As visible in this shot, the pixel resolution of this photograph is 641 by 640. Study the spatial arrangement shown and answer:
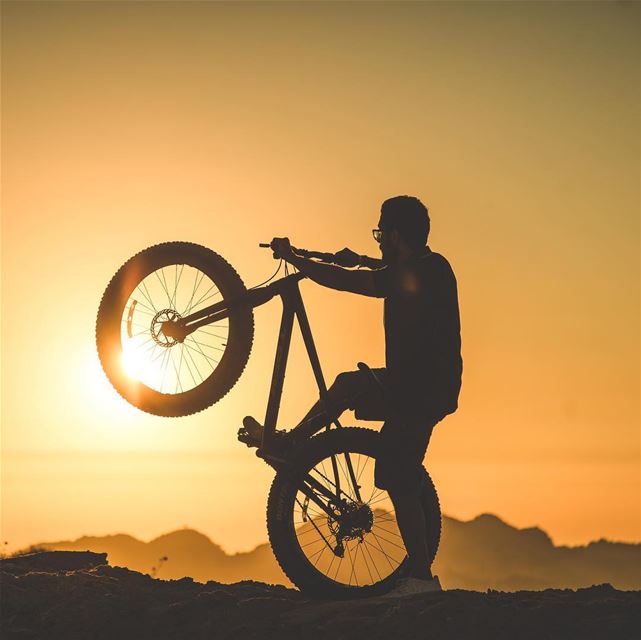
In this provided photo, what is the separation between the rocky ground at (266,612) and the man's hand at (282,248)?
277 centimetres

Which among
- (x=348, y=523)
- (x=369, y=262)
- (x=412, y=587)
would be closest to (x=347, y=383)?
(x=369, y=262)

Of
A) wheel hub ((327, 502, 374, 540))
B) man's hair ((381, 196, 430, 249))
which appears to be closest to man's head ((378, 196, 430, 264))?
man's hair ((381, 196, 430, 249))

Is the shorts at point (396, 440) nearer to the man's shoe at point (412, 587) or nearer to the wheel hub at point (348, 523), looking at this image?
the wheel hub at point (348, 523)

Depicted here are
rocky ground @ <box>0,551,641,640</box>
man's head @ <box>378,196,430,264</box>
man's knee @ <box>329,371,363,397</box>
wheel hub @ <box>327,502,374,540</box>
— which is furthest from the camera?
wheel hub @ <box>327,502,374,540</box>

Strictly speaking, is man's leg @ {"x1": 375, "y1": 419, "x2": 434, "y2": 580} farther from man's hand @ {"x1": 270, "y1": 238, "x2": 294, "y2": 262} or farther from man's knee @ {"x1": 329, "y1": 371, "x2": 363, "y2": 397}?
man's hand @ {"x1": 270, "y1": 238, "x2": 294, "y2": 262}

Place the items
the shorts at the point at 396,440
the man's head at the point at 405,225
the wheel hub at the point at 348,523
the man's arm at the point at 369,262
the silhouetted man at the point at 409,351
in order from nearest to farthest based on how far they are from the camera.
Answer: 1. the silhouetted man at the point at 409,351
2. the man's head at the point at 405,225
3. the shorts at the point at 396,440
4. the wheel hub at the point at 348,523
5. the man's arm at the point at 369,262

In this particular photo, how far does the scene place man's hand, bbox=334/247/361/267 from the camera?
8.80 meters

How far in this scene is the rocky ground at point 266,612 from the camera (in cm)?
710

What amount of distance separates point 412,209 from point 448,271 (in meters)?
0.57

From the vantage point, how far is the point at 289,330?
29.0ft

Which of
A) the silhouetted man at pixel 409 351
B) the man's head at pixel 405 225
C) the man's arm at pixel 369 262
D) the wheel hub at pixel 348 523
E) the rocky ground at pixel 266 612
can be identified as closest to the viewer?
the rocky ground at pixel 266 612

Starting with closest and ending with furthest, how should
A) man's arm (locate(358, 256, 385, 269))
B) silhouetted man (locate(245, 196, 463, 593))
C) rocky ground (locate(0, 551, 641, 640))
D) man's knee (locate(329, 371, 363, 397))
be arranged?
1. rocky ground (locate(0, 551, 641, 640))
2. silhouetted man (locate(245, 196, 463, 593))
3. man's knee (locate(329, 371, 363, 397))
4. man's arm (locate(358, 256, 385, 269))

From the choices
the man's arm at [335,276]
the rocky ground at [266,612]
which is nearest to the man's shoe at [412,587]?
the rocky ground at [266,612]

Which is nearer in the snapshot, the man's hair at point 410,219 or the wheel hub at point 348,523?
the man's hair at point 410,219
